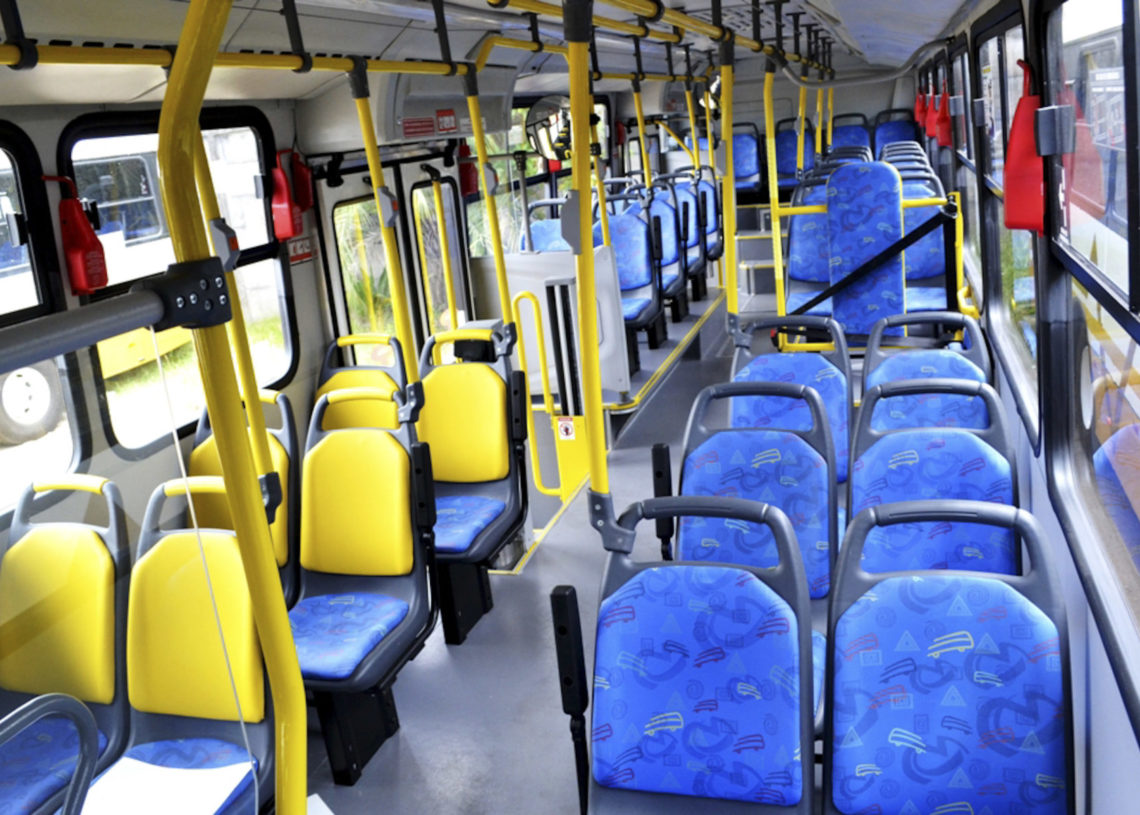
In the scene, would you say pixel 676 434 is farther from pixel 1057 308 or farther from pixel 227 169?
pixel 1057 308

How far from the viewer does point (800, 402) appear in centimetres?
380

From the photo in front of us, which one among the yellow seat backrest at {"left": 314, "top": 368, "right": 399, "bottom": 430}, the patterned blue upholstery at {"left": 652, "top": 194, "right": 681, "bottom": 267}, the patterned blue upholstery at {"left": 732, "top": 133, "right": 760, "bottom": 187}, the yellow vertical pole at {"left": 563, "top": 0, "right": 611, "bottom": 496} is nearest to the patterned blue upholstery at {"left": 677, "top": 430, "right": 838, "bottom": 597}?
the yellow vertical pole at {"left": 563, "top": 0, "right": 611, "bottom": 496}

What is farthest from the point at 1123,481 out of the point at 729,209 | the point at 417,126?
the point at 417,126

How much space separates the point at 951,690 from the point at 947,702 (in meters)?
0.03

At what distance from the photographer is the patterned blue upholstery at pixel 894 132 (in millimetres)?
15867

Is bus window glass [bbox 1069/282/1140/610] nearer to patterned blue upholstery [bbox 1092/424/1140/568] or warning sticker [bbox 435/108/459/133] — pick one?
patterned blue upholstery [bbox 1092/424/1140/568]

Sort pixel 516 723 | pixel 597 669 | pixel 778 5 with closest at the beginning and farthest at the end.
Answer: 1. pixel 597 669
2. pixel 516 723
3. pixel 778 5

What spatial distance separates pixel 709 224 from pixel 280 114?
6.13m

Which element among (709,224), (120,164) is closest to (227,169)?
(120,164)

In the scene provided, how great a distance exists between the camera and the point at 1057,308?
2934 mm

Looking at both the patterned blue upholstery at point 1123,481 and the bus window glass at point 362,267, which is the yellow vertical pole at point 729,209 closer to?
the patterned blue upholstery at point 1123,481

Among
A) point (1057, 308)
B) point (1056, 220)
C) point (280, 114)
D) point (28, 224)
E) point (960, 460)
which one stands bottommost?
point (960, 460)

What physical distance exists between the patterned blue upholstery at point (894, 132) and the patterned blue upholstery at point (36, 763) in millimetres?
16226

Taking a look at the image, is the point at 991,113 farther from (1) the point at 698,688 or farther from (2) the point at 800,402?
(1) the point at 698,688
